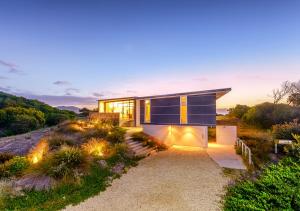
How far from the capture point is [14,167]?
7.79 meters

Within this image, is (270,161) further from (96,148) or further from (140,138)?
(96,148)

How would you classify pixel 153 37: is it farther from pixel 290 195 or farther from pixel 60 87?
pixel 60 87

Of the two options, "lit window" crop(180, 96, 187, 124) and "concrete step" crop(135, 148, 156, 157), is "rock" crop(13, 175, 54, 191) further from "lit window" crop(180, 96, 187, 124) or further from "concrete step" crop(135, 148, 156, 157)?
"lit window" crop(180, 96, 187, 124)

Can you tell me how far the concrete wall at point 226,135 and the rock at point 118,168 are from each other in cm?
1190

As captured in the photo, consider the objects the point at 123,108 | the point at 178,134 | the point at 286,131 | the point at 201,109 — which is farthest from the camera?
the point at 123,108

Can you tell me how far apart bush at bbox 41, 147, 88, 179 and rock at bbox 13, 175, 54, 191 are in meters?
0.27

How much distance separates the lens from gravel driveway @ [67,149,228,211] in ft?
20.2

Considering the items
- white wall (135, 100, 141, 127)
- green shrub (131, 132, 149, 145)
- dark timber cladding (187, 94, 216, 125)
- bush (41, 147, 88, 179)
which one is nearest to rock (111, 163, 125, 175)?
bush (41, 147, 88, 179)

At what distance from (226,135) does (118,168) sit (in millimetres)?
12664

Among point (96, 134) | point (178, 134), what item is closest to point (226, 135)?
point (178, 134)

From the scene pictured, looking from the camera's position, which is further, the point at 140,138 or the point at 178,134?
the point at 178,134

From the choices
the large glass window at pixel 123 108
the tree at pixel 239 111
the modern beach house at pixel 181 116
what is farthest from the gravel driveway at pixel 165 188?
the tree at pixel 239 111

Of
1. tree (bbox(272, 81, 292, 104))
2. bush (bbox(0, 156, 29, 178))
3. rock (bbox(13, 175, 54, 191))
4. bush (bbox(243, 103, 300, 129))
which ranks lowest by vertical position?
rock (bbox(13, 175, 54, 191))

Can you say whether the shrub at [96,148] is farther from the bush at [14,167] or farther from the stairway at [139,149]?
the bush at [14,167]
